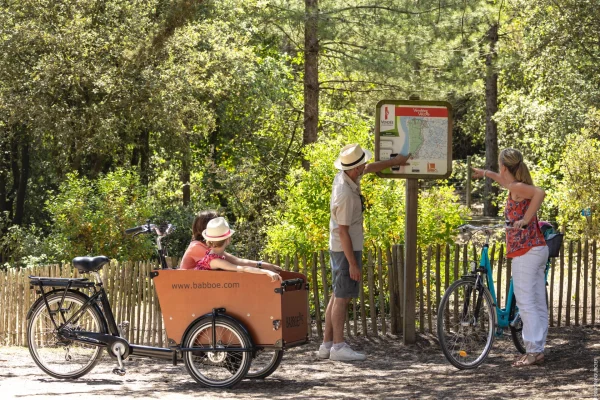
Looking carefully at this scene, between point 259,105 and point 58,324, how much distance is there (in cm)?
1628

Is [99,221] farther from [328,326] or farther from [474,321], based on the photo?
[474,321]

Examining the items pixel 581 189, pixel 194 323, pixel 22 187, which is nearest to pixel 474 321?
pixel 194 323

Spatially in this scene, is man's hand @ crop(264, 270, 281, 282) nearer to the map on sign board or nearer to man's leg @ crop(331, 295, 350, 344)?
man's leg @ crop(331, 295, 350, 344)

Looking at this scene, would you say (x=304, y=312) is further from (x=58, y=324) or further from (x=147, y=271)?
(x=147, y=271)

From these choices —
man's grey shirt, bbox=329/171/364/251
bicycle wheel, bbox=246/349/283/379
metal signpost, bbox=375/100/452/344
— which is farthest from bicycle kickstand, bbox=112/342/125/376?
metal signpost, bbox=375/100/452/344

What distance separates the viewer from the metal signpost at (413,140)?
9680 mm

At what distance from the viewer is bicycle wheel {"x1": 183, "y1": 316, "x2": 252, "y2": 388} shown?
24.6ft

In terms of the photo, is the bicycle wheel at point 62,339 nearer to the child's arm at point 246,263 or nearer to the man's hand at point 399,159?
the child's arm at point 246,263

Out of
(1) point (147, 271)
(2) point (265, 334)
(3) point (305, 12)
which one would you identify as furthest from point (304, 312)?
(3) point (305, 12)

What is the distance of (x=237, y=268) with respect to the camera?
7.45m

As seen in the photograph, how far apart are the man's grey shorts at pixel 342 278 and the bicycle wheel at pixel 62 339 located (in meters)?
2.16

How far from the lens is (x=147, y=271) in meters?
10.6

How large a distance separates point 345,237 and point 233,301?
4.93ft

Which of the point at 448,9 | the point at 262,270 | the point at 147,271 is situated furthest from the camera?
the point at 448,9
